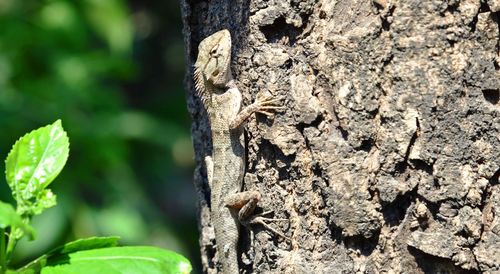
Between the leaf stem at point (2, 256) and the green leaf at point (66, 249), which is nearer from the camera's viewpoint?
the leaf stem at point (2, 256)

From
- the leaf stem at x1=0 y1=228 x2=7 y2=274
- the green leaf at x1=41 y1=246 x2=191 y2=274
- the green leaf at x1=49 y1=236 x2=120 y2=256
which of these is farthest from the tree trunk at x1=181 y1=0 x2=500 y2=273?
the leaf stem at x1=0 y1=228 x2=7 y2=274

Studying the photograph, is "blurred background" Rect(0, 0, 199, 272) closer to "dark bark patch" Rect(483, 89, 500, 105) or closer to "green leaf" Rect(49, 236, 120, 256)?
"green leaf" Rect(49, 236, 120, 256)

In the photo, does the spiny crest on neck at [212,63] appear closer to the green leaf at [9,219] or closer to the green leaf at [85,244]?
the green leaf at [85,244]

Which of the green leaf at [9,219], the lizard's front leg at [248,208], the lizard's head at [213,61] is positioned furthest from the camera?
the lizard's head at [213,61]

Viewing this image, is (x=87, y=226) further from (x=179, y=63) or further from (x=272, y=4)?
(x=179, y=63)

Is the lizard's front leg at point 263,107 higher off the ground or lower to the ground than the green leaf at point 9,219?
higher

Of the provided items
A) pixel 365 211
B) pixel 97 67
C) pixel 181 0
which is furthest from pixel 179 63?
pixel 365 211

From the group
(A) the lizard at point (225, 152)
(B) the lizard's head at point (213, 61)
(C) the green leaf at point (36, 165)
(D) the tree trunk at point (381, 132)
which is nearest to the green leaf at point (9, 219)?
(C) the green leaf at point (36, 165)
